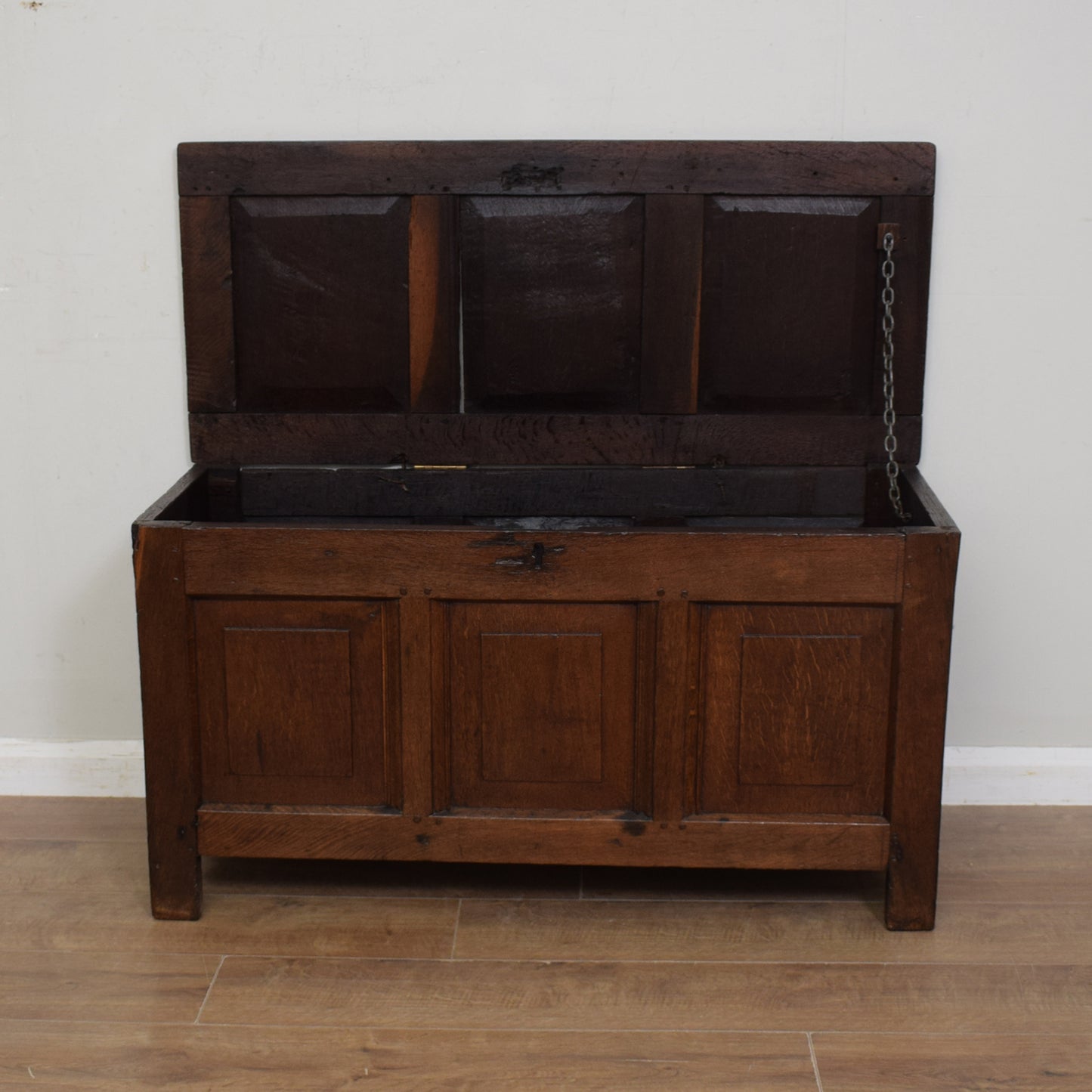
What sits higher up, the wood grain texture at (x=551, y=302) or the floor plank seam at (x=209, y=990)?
the wood grain texture at (x=551, y=302)

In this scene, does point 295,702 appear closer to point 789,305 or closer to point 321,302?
point 321,302

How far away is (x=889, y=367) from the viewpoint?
2.68 meters

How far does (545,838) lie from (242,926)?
0.59m

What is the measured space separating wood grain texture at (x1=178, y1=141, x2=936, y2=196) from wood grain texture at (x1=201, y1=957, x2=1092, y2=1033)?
1497mm

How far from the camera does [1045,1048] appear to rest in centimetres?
207

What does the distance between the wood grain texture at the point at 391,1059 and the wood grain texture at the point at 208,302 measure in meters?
1.28

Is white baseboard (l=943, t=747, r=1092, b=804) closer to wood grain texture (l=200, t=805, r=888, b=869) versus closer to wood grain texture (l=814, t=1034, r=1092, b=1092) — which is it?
wood grain texture (l=200, t=805, r=888, b=869)

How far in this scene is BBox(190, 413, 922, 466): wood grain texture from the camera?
9.05 ft

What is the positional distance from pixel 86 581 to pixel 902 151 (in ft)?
6.43

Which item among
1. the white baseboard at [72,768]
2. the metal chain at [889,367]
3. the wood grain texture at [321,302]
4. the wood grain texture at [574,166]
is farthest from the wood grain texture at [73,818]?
the metal chain at [889,367]

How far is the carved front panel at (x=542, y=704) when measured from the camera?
2334 millimetres

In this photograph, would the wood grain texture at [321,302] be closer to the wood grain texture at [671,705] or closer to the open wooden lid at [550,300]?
the open wooden lid at [550,300]

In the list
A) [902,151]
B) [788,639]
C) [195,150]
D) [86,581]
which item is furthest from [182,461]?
[902,151]

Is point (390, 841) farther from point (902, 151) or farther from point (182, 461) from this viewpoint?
point (902, 151)
